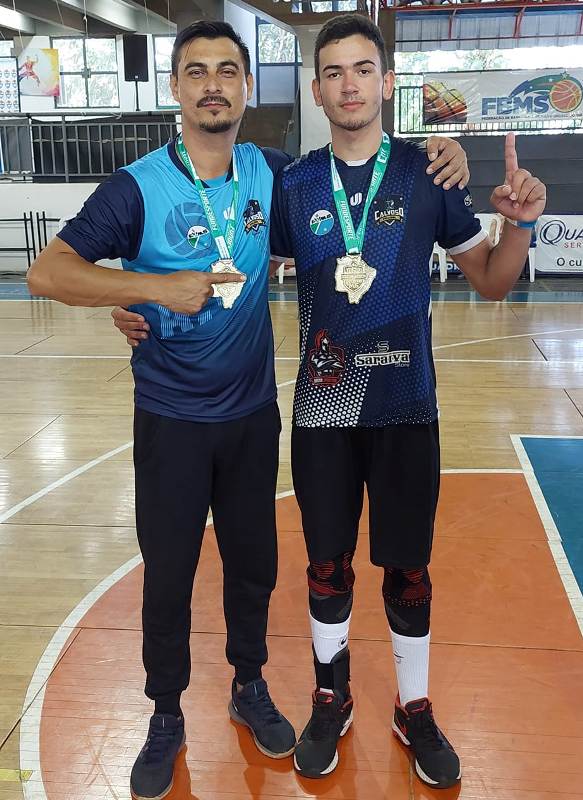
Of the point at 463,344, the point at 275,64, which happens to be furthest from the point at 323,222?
the point at 275,64

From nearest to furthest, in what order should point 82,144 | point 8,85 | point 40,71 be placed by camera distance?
1. point 82,144
2. point 40,71
3. point 8,85

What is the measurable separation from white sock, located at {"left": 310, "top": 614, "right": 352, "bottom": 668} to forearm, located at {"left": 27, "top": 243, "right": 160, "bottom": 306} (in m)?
1.11

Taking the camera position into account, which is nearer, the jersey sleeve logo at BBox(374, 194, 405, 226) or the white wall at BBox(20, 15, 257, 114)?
the jersey sleeve logo at BBox(374, 194, 405, 226)

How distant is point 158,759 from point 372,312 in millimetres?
1422

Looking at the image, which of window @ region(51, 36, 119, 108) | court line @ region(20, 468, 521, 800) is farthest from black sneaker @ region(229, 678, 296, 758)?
window @ region(51, 36, 119, 108)

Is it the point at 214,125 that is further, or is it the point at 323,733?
the point at 323,733

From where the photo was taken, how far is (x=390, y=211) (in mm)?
2090

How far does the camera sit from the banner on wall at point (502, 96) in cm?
1390

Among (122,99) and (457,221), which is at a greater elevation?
(122,99)

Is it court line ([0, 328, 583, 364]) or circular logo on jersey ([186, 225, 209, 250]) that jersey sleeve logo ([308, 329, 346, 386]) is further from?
court line ([0, 328, 583, 364])

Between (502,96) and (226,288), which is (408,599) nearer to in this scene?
(226,288)

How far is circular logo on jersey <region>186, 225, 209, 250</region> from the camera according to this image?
209 cm

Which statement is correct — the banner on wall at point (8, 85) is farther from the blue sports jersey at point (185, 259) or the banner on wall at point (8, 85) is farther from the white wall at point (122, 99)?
the blue sports jersey at point (185, 259)

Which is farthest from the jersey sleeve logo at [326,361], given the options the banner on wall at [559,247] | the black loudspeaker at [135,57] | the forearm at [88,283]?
the black loudspeaker at [135,57]
